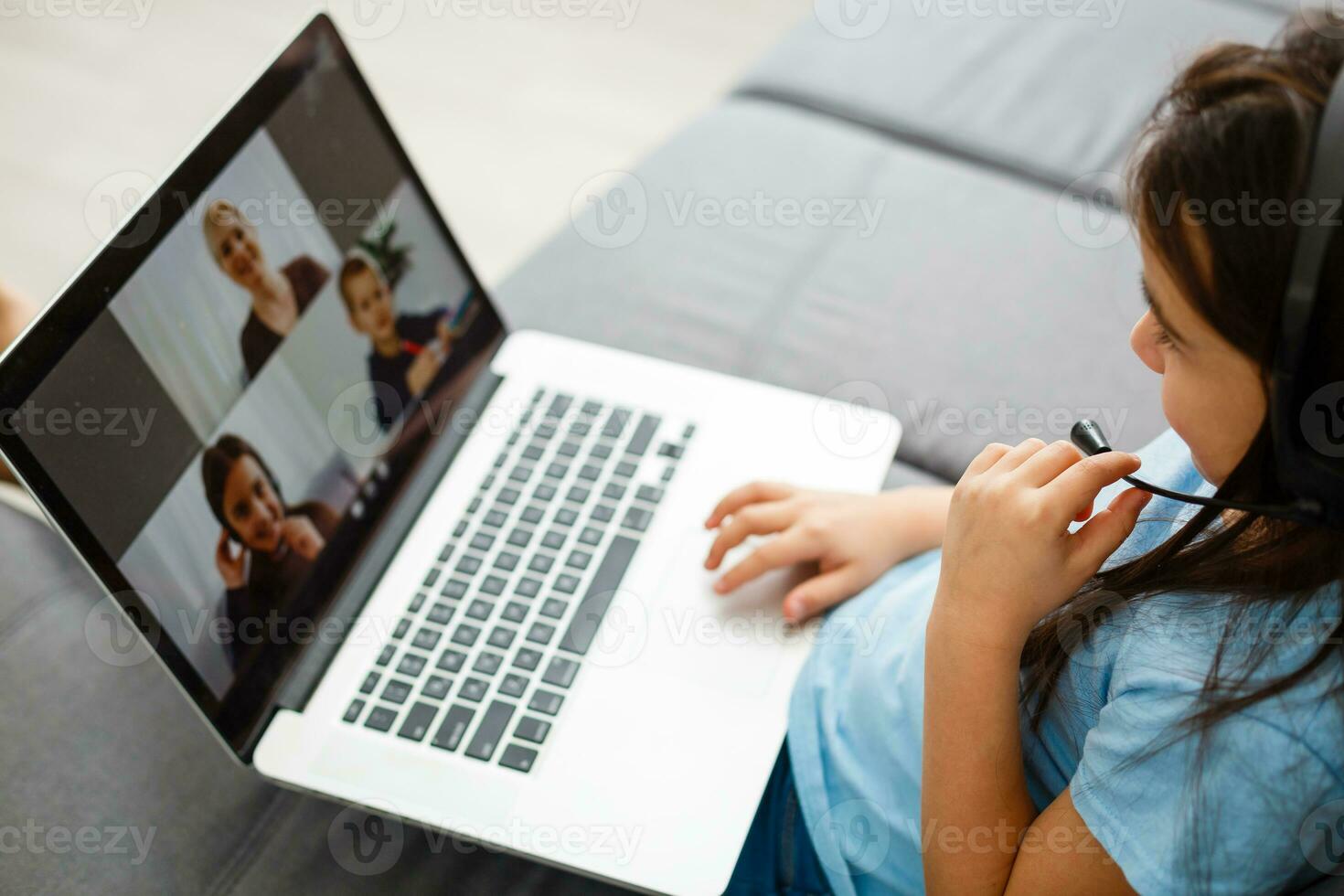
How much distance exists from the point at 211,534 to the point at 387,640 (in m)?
0.15

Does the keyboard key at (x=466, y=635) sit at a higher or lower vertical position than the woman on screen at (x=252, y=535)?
lower

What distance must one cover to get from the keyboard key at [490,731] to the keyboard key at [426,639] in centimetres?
7

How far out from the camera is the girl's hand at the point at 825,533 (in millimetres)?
882

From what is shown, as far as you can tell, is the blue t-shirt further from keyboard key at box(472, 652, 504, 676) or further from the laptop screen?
the laptop screen

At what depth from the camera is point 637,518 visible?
3.13 ft

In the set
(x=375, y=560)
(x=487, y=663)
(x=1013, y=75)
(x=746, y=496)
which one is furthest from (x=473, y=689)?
(x=1013, y=75)

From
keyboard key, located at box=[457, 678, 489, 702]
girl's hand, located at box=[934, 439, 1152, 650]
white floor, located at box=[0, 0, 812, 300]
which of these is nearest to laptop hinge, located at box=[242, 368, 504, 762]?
keyboard key, located at box=[457, 678, 489, 702]

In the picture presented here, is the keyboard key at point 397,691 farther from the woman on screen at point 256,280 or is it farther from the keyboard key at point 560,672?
the woman on screen at point 256,280

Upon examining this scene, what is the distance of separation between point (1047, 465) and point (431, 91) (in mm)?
1879

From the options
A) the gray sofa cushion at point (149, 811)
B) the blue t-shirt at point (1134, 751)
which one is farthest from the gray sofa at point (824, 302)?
the blue t-shirt at point (1134, 751)

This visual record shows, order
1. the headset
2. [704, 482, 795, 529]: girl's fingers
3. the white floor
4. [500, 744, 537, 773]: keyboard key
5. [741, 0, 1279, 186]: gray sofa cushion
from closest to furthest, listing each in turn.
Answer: the headset
[500, 744, 537, 773]: keyboard key
[704, 482, 795, 529]: girl's fingers
[741, 0, 1279, 186]: gray sofa cushion
the white floor

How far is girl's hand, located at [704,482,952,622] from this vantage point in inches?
34.7

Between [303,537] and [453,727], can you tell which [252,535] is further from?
[453,727]

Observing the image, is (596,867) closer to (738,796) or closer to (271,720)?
(738,796)
